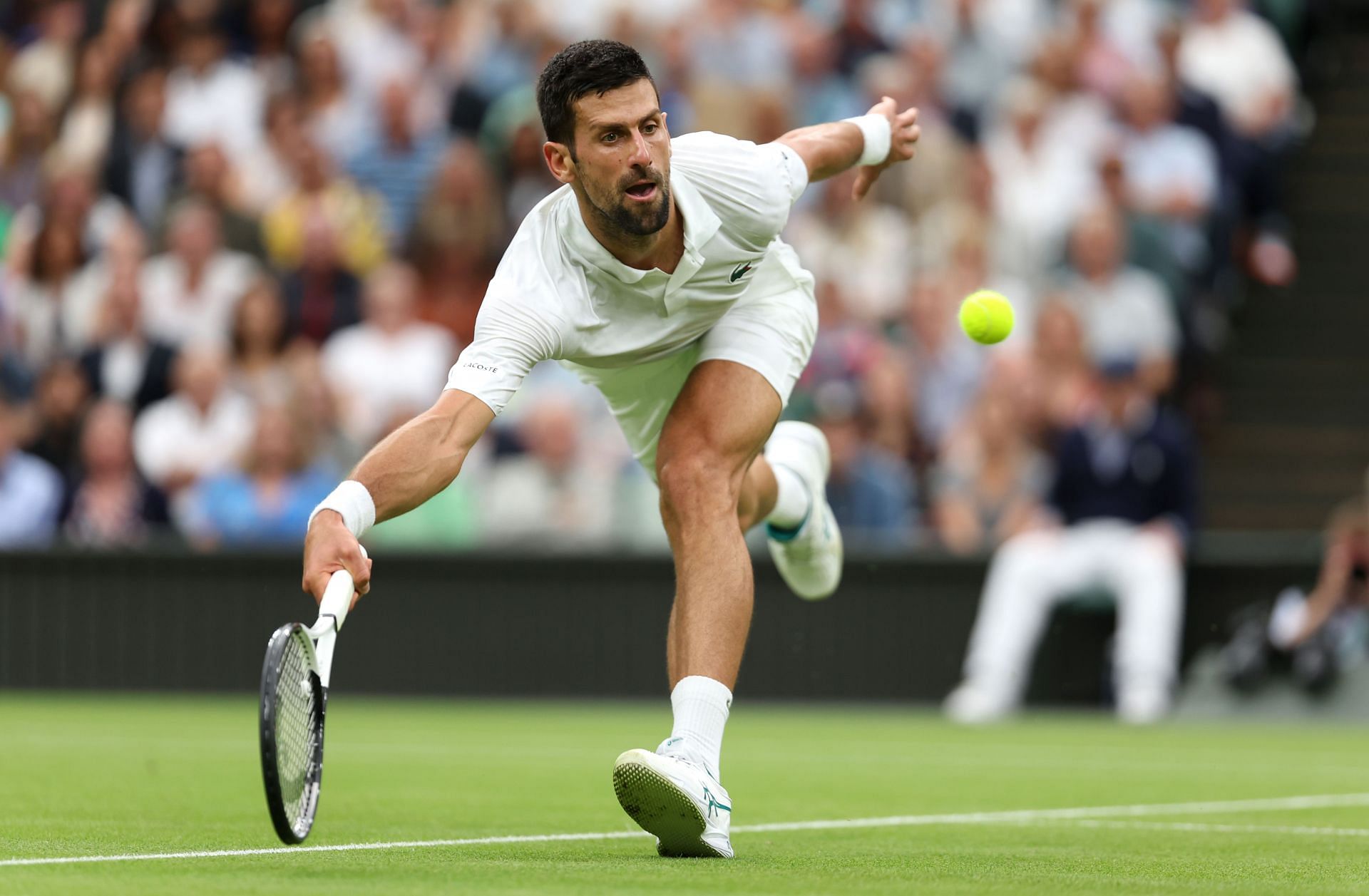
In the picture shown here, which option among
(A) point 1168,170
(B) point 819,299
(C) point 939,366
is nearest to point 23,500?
(B) point 819,299

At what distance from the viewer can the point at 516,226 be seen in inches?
607

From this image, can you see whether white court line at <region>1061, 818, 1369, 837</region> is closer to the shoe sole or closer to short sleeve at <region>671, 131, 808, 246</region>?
the shoe sole

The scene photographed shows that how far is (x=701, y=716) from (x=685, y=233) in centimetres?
133

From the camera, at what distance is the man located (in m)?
5.74

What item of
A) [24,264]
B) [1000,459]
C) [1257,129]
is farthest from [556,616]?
[1257,129]

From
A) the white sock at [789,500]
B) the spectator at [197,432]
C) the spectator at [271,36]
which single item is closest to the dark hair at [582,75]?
the white sock at [789,500]

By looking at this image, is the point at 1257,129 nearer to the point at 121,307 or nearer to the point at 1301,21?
the point at 1301,21

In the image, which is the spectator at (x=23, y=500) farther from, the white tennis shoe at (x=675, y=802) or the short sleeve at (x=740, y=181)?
the white tennis shoe at (x=675, y=802)

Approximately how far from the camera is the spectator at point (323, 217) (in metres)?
15.9

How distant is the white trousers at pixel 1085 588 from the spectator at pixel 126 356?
5402 millimetres

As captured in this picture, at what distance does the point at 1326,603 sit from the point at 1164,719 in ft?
3.61

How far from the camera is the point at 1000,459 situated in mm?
13891

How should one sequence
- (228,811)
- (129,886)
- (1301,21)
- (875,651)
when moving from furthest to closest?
(1301,21) → (875,651) → (228,811) → (129,886)

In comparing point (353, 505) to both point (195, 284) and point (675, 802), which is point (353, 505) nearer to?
point (675, 802)
